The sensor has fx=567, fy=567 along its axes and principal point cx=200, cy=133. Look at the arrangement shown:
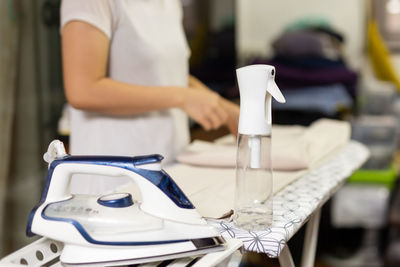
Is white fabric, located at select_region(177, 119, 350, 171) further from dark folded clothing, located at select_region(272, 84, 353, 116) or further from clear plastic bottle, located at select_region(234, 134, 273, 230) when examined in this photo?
dark folded clothing, located at select_region(272, 84, 353, 116)

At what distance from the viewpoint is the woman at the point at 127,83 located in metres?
1.00

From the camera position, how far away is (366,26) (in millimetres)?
2984

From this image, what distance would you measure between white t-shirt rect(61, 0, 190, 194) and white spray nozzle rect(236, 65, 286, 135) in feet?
1.14

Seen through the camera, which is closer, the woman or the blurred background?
the woman

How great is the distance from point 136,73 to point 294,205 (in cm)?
43

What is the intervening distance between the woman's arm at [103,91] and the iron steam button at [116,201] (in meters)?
0.31

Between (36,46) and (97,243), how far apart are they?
1.05 meters

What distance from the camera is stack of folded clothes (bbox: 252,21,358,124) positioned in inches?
92.3

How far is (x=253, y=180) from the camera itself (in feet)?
2.75

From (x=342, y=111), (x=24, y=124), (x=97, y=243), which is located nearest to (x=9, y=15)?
(x=24, y=124)

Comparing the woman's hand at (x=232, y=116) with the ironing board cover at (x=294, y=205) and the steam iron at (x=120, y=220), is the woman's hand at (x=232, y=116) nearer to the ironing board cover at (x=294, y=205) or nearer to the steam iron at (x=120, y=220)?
the ironing board cover at (x=294, y=205)

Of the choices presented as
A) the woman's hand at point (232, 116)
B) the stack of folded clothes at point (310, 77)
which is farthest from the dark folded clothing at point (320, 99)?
the woman's hand at point (232, 116)

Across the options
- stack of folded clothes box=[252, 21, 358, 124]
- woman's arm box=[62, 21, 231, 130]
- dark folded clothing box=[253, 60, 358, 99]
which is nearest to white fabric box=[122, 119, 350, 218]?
woman's arm box=[62, 21, 231, 130]

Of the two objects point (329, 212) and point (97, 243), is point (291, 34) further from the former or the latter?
point (97, 243)
